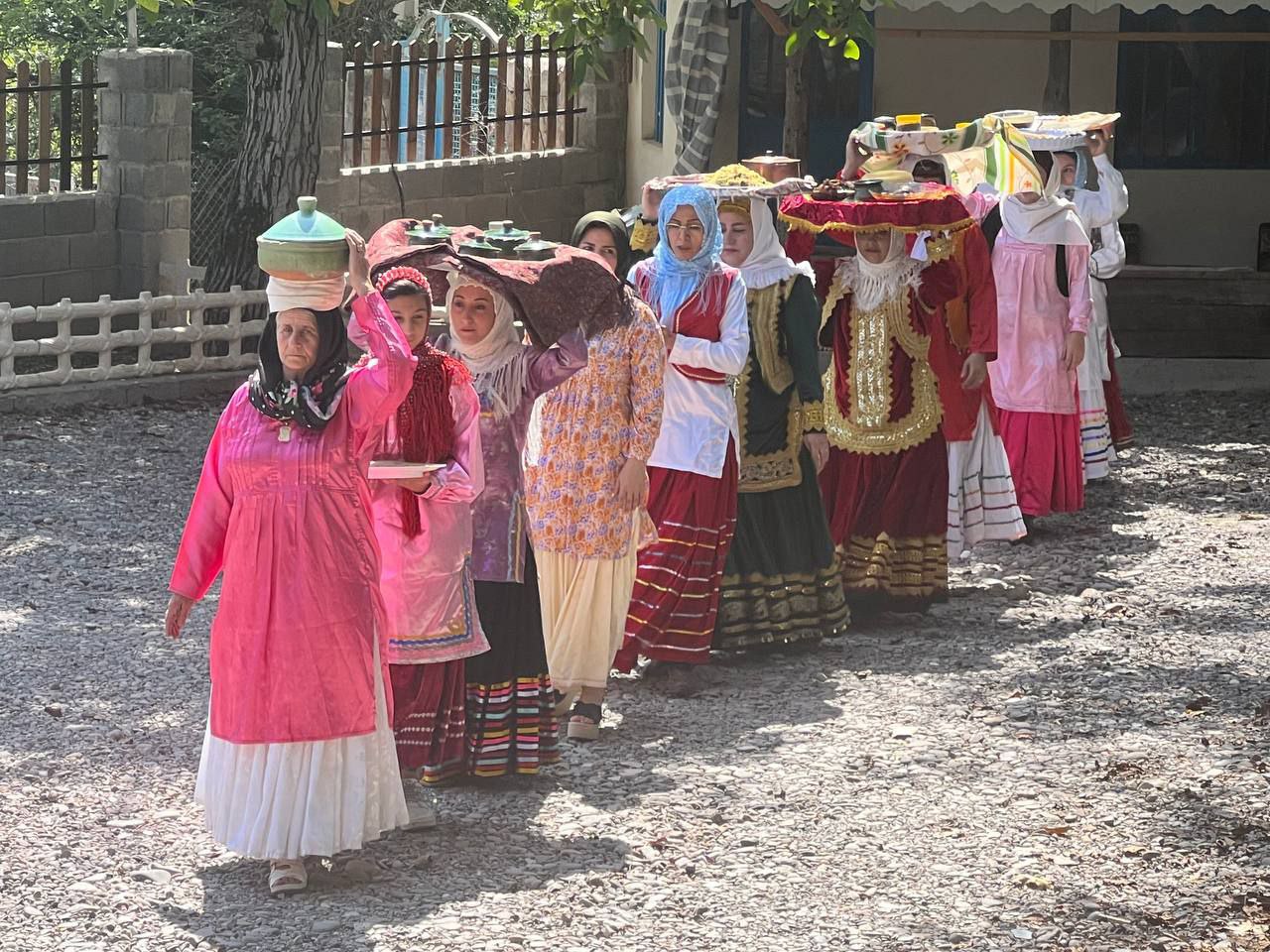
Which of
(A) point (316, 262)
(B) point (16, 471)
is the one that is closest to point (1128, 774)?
(A) point (316, 262)

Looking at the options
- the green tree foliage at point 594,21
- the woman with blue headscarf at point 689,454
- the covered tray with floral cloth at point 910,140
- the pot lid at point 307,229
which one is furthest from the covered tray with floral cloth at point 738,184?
the green tree foliage at point 594,21

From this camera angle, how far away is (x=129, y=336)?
1186 cm

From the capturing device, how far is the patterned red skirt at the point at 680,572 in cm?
674

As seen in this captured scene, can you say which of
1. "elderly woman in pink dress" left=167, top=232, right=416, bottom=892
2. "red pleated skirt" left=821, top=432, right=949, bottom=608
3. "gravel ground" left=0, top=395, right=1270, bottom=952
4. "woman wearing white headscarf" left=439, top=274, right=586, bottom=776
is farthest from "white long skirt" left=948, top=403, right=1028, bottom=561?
"elderly woman in pink dress" left=167, top=232, right=416, bottom=892

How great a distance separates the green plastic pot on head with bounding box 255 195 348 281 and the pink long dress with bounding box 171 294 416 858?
155mm

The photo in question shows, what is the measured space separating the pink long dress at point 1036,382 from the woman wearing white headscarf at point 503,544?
407 centimetres

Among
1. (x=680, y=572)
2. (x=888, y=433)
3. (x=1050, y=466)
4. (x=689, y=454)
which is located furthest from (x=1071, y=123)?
(x=680, y=572)

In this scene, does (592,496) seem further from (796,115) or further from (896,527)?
(796,115)

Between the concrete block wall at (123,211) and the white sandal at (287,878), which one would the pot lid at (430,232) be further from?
the concrete block wall at (123,211)

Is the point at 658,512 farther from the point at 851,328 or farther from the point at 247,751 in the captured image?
the point at 247,751

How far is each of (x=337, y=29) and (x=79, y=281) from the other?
640 cm

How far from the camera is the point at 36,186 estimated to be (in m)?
12.5

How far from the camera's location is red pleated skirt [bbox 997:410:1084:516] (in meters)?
9.30

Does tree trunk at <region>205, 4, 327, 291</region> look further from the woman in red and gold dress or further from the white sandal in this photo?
the white sandal
